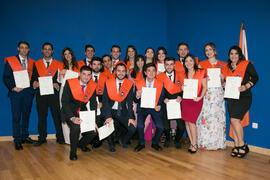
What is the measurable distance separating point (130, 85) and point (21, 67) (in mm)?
2193

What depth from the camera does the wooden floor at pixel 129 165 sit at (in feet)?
9.48

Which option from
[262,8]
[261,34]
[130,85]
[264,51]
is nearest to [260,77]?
[264,51]

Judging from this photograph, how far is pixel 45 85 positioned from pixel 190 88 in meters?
2.77

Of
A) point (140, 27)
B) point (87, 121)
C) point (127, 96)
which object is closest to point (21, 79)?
point (87, 121)

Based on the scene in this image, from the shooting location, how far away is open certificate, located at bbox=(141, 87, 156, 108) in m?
3.86

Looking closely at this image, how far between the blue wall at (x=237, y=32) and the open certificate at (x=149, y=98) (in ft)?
6.25

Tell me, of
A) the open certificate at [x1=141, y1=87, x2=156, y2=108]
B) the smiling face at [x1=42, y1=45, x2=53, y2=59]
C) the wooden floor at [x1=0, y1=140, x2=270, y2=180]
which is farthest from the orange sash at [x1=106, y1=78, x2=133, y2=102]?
the smiling face at [x1=42, y1=45, x2=53, y2=59]

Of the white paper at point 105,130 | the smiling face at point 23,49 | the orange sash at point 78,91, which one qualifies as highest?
the smiling face at point 23,49

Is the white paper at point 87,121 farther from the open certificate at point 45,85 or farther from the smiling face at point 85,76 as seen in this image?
the open certificate at point 45,85

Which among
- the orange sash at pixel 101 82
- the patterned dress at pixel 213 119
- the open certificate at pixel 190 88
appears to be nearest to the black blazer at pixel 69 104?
the orange sash at pixel 101 82

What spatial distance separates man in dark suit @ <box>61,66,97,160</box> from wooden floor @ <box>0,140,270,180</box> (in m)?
0.34

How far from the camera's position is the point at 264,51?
399 cm

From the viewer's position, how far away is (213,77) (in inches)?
156

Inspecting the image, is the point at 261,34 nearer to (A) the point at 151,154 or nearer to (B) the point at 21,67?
(A) the point at 151,154
